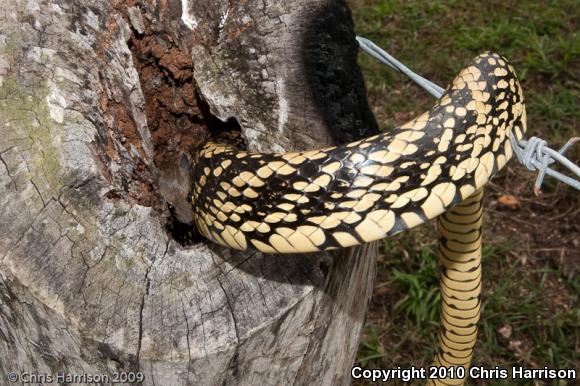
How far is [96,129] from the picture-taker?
4.47ft

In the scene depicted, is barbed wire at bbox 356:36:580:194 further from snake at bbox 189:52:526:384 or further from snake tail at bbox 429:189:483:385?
snake tail at bbox 429:189:483:385

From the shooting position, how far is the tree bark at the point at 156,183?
1190 millimetres

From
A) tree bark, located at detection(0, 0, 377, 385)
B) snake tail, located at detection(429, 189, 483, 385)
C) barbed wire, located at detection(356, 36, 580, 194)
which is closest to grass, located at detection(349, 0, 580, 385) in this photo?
snake tail, located at detection(429, 189, 483, 385)

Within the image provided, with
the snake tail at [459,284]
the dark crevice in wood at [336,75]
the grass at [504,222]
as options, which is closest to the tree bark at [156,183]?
the dark crevice in wood at [336,75]

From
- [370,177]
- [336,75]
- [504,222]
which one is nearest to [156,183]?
[336,75]

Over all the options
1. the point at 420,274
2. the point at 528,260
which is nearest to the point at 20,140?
the point at 420,274

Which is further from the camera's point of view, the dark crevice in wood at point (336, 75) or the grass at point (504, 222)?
the grass at point (504, 222)

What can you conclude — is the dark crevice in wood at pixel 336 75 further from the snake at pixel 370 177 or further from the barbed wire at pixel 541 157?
the barbed wire at pixel 541 157

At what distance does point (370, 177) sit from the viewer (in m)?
1.19

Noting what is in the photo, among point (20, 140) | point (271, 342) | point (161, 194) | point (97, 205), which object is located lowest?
point (271, 342)

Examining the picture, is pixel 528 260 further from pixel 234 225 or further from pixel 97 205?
pixel 97 205

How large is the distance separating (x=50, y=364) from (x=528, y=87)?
9.52ft

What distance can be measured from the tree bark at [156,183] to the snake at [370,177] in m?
0.10

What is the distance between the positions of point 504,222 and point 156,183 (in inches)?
74.0
